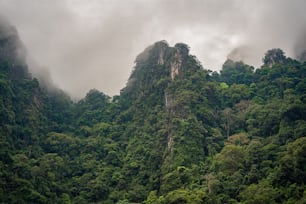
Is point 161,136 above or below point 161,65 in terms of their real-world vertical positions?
below

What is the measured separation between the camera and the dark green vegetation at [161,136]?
4688cm

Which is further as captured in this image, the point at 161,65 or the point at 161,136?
the point at 161,65

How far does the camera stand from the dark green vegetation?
154 feet

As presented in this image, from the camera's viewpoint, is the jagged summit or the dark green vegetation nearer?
the dark green vegetation

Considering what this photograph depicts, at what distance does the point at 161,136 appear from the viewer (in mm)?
60844

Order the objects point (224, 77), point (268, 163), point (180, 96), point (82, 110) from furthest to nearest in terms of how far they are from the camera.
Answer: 1. point (224, 77)
2. point (82, 110)
3. point (180, 96)
4. point (268, 163)

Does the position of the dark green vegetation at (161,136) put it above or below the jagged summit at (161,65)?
below

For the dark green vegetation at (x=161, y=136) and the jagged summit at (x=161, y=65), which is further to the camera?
the jagged summit at (x=161, y=65)

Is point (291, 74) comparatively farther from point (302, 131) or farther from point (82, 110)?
point (82, 110)

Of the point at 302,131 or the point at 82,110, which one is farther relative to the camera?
the point at 82,110

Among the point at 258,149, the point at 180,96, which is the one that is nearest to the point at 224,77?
the point at 180,96

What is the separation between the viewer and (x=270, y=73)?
2926 inches

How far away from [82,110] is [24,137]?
695 inches

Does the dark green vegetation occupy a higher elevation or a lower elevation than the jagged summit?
lower
